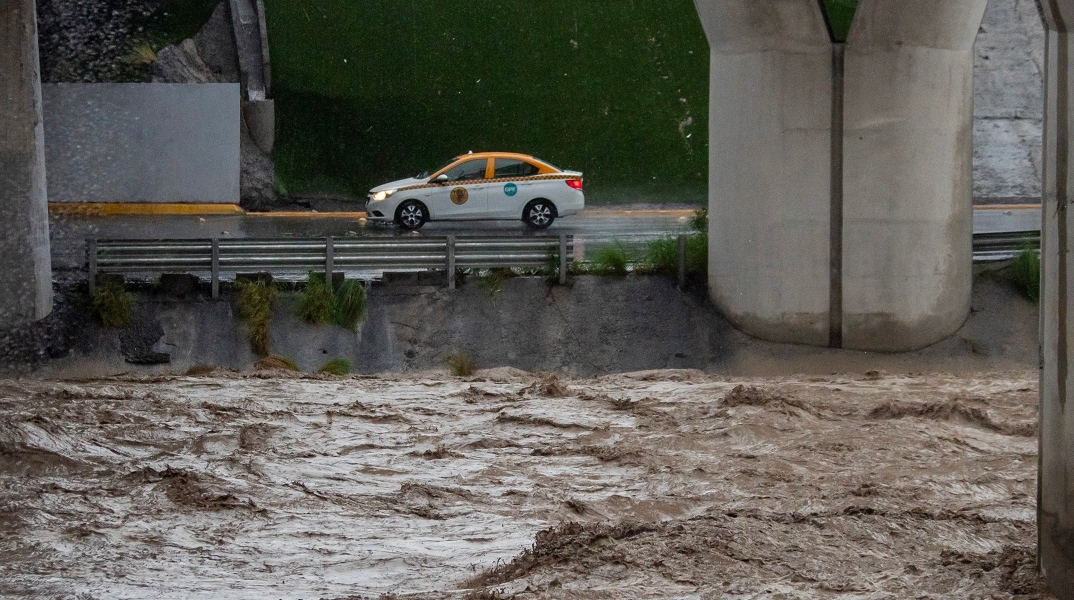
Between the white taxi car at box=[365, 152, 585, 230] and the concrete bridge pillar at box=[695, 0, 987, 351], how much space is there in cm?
567

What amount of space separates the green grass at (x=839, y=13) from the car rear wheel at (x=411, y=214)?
7.59 meters

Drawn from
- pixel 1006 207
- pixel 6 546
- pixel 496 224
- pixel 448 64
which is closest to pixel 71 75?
pixel 448 64

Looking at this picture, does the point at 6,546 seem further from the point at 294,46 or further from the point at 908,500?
the point at 294,46

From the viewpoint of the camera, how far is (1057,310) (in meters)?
5.10

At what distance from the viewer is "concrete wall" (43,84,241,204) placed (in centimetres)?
2462

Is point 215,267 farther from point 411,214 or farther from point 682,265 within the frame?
point 682,265

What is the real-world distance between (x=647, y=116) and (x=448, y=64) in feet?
15.2

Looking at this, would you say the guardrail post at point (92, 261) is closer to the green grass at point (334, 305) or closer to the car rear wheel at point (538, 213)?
the green grass at point (334, 305)

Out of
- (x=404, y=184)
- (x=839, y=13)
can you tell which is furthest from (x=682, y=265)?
(x=404, y=184)

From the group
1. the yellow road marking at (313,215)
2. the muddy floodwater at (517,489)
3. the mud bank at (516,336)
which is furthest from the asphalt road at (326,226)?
the muddy floodwater at (517,489)

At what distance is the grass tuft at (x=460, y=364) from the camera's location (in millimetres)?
15570

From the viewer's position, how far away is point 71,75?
26062mm

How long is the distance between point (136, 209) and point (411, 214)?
6.45 metres

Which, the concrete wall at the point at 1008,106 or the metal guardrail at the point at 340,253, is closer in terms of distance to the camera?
the metal guardrail at the point at 340,253
